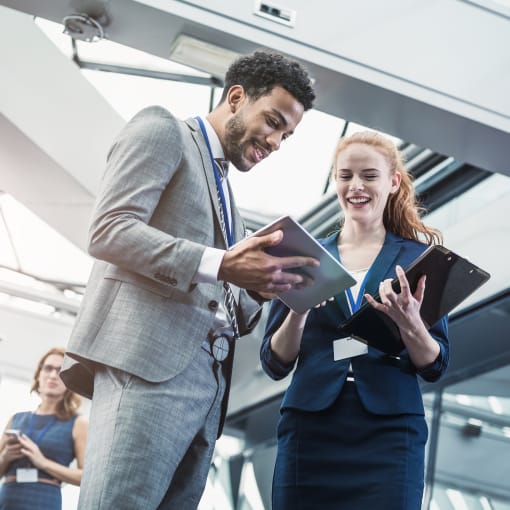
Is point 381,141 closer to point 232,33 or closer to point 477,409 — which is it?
point 232,33

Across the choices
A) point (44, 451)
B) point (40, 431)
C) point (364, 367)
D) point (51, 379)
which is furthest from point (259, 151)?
point (51, 379)

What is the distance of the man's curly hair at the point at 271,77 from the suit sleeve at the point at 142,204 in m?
0.48

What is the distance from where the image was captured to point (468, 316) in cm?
761

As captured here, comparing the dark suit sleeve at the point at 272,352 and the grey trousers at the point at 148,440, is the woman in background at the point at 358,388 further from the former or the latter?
the grey trousers at the point at 148,440

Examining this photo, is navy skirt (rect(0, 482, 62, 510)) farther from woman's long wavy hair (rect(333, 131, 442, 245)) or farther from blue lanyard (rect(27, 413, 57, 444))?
woman's long wavy hair (rect(333, 131, 442, 245))

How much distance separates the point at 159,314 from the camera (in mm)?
2531

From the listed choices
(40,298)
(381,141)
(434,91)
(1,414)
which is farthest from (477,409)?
(1,414)

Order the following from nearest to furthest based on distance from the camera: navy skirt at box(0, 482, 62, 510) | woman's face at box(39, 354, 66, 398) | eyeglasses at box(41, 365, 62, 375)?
1. navy skirt at box(0, 482, 62, 510)
2. woman's face at box(39, 354, 66, 398)
3. eyeglasses at box(41, 365, 62, 375)

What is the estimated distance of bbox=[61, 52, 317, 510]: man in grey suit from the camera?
237 centimetres

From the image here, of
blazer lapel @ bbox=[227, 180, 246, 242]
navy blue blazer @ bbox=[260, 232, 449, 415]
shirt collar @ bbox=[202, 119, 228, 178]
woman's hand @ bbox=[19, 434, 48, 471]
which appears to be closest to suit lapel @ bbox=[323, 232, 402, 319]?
navy blue blazer @ bbox=[260, 232, 449, 415]

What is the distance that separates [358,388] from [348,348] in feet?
0.56

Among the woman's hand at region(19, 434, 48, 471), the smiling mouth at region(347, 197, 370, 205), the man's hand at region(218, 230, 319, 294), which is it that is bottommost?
the woman's hand at region(19, 434, 48, 471)

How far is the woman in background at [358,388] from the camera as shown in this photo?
9.12 ft

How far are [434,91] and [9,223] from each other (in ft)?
30.3
